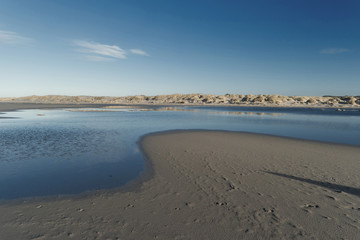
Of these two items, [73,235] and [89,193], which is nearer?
[73,235]

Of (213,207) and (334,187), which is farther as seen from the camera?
(334,187)

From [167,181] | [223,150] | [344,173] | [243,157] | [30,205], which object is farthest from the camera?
[223,150]

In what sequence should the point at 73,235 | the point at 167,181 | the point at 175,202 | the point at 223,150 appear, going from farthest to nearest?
the point at 223,150, the point at 167,181, the point at 175,202, the point at 73,235

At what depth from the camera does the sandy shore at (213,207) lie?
4887 mm

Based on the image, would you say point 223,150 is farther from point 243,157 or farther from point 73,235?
point 73,235

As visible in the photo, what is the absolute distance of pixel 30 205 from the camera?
599 cm

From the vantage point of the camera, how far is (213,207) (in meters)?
6.08

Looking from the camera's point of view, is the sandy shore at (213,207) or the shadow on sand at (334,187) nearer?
the sandy shore at (213,207)

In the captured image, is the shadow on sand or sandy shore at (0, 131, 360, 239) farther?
the shadow on sand

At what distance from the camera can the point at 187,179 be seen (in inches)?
325

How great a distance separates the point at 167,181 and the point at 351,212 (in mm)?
6055

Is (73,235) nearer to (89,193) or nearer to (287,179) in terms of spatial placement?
(89,193)

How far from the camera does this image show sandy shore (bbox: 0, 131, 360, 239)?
4887mm

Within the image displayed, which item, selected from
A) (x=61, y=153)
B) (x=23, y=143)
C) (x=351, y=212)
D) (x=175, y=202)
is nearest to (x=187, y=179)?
(x=175, y=202)
